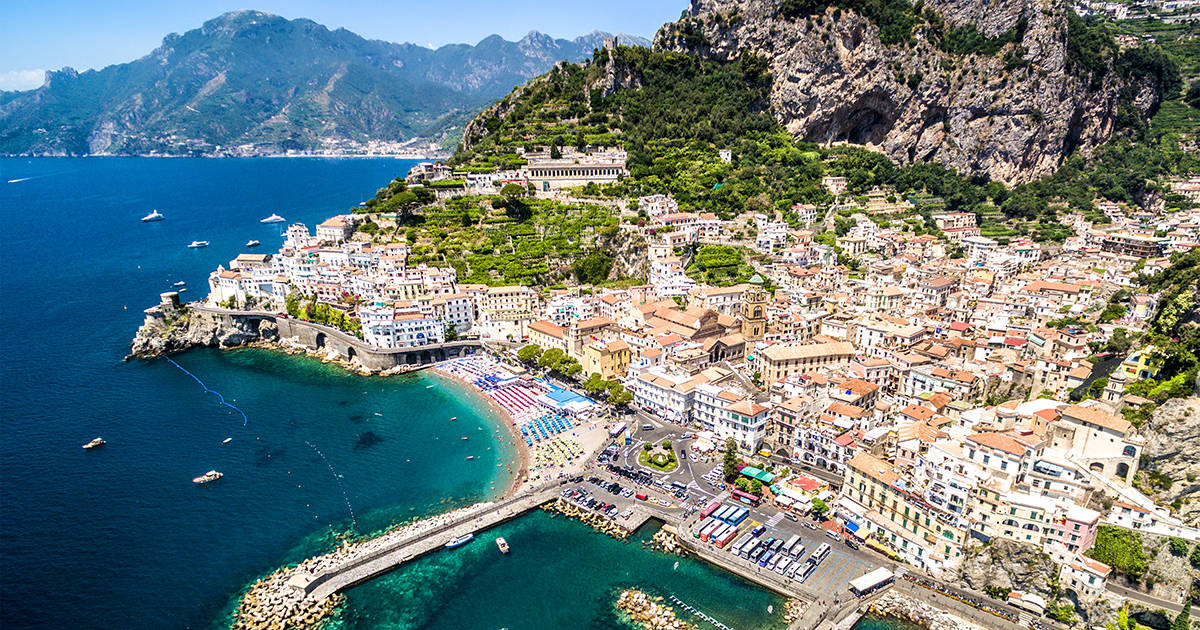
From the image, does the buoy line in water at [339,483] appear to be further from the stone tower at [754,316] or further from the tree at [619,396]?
the stone tower at [754,316]

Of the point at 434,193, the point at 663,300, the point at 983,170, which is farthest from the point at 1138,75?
the point at 434,193

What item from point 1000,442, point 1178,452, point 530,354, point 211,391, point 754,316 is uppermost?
point 1178,452

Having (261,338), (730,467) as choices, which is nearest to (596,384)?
(730,467)

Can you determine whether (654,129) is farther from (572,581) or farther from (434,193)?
(572,581)

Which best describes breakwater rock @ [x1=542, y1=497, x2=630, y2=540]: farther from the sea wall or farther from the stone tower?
the sea wall

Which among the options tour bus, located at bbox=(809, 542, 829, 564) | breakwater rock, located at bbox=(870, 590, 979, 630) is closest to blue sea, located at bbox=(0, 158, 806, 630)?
tour bus, located at bbox=(809, 542, 829, 564)

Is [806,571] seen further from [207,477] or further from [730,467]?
[207,477]

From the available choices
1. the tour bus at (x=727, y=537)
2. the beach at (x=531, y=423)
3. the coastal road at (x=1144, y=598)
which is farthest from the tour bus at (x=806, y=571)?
the beach at (x=531, y=423)
